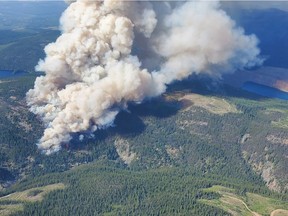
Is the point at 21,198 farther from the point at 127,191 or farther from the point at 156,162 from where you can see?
the point at 156,162

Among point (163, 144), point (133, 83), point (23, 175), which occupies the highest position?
point (133, 83)

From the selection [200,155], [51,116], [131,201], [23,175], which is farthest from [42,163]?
[200,155]

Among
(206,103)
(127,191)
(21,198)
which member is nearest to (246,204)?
(127,191)

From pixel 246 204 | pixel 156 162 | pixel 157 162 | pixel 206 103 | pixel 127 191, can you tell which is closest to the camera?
pixel 246 204

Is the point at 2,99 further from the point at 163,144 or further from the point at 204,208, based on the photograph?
the point at 204,208

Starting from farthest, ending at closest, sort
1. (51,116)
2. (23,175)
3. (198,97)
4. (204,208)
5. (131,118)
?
(198,97) → (131,118) → (51,116) → (23,175) → (204,208)

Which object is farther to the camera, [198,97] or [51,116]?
[198,97]

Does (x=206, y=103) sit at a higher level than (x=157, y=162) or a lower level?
higher
